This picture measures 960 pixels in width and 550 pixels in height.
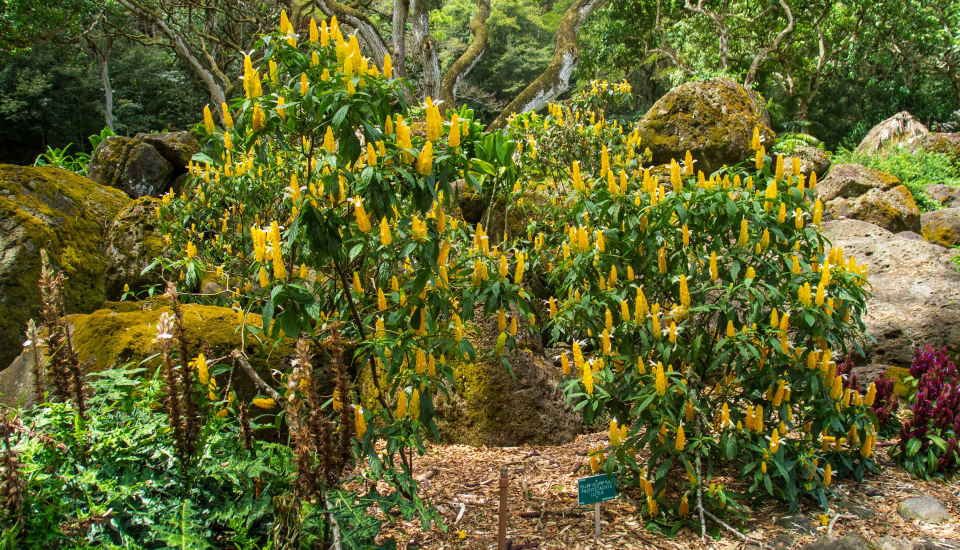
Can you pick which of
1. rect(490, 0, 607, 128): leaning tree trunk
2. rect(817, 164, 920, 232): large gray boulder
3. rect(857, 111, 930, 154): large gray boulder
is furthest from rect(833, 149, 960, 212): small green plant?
rect(490, 0, 607, 128): leaning tree trunk

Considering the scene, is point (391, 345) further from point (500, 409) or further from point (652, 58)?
point (652, 58)

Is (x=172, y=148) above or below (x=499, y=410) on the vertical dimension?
above

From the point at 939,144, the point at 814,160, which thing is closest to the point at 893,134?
the point at 939,144

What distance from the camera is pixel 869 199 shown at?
8.91 metres

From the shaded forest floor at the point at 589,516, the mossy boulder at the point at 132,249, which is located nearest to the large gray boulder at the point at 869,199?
the shaded forest floor at the point at 589,516

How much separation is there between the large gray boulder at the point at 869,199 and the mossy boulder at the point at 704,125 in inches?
64.3

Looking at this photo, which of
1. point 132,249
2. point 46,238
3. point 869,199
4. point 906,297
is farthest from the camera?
point 869,199

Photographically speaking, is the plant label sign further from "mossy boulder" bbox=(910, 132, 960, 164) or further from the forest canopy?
"mossy boulder" bbox=(910, 132, 960, 164)

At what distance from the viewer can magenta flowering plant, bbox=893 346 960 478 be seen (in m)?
3.64

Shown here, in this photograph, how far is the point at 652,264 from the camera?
3.21 metres

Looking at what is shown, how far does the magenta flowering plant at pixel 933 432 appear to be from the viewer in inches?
143

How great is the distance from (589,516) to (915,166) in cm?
1346

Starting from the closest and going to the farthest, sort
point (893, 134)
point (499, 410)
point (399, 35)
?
point (499, 410), point (399, 35), point (893, 134)

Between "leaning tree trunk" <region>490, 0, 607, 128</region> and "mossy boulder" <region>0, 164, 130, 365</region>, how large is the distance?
19.2 ft
